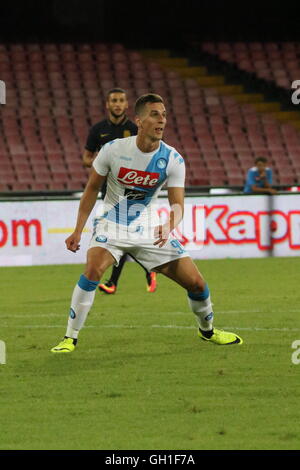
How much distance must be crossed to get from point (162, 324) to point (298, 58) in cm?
1983

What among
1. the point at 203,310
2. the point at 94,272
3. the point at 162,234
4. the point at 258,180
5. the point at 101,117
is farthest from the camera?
the point at 101,117

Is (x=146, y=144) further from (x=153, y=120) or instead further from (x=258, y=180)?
(x=258, y=180)

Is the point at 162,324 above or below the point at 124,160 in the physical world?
below

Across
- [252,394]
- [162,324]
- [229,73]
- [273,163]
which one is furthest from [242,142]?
[252,394]

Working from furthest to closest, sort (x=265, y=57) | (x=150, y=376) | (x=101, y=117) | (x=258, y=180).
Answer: (x=265, y=57) → (x=101, y=117) → (x=258, y=180) → (x=150, y=376)

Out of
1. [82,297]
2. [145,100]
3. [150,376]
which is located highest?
[145,100]

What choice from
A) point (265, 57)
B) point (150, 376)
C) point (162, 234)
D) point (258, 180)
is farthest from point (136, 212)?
point (265, 57)

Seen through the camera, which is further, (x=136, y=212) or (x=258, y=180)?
(x=258, y=180)

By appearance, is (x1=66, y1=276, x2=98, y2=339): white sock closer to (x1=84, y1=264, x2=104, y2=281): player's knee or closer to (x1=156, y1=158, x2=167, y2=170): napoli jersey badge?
(x1=84, y1=264, x2=104, y2=281): player's knee

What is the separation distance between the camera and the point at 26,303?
12414mm

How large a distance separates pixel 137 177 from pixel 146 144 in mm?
277

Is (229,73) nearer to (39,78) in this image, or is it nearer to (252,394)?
(39,78)

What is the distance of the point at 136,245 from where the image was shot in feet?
27.7

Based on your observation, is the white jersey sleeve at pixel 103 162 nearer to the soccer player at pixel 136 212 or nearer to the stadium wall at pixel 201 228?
the soccer player at pixel 136 212
